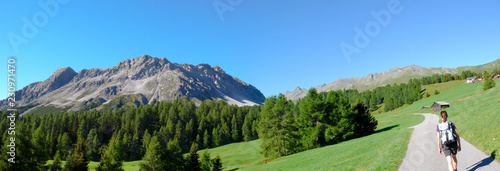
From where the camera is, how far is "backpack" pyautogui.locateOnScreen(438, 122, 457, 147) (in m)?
10.3

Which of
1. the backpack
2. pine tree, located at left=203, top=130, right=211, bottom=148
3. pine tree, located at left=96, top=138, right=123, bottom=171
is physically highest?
the backpack

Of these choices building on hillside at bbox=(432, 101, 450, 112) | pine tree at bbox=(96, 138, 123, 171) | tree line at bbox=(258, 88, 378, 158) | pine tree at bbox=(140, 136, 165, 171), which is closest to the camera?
pine tree at bbox=(96, 138, 123, 171)

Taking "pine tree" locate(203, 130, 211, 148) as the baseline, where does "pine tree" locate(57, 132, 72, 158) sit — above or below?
above

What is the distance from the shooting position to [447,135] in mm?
10461

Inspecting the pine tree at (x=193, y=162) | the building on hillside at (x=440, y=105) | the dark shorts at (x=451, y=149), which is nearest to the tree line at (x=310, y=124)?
the pine tree at (x=193, y=162)

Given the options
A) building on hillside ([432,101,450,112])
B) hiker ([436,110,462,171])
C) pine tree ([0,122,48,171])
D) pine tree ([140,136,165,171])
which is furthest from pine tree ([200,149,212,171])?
building on hillside ([432,101,450,112])

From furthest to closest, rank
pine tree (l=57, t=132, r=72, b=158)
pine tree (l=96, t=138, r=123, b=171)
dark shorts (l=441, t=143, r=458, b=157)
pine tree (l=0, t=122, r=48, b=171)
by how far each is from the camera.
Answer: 1. pine tree (l=57, t=132, r=72, b=158)
2. pine tree (l=96, t=138, r=123, b=171)
3. pine tree (l=0, t=122, r=48, b=171)
4. dark shorts (l=441, t=143, r=458, b=157)

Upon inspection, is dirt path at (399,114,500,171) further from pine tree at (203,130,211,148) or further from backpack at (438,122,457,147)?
pine tree at (203,130,211,148)

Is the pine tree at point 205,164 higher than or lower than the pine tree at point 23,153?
lower

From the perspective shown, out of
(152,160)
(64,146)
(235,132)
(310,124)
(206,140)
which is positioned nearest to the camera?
(152,160)

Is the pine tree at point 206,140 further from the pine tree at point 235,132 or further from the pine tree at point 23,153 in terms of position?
the pine tree at point 23,153

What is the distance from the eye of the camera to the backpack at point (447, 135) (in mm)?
10281

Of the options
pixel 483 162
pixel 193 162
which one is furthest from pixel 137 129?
pixel 483 162

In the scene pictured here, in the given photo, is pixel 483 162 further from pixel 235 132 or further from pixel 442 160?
pixel 235 132
